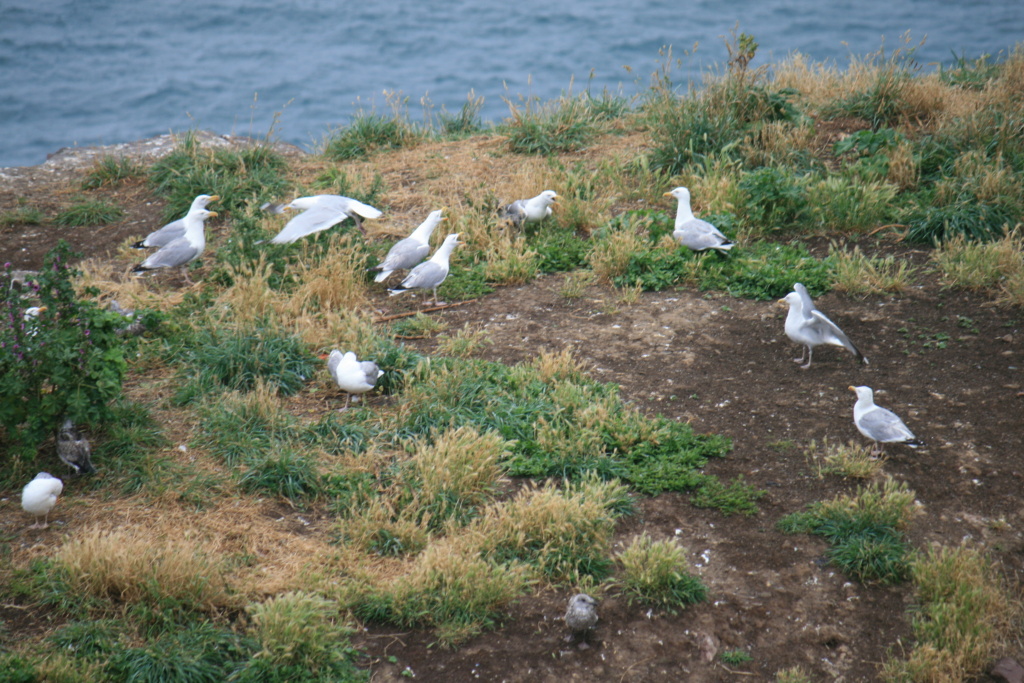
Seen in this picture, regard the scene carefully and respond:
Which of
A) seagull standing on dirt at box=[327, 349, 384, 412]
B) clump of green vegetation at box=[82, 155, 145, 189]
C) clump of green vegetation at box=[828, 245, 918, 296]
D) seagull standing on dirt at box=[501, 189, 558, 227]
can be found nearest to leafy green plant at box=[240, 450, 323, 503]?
seagull standing on dirt at box=[327, 349, 384, 412]

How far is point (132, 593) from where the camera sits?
12.5ft

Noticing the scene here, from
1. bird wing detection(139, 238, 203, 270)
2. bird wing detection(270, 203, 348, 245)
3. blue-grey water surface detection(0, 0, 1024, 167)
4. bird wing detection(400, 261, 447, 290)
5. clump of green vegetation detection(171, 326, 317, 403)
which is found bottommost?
blue-grey water surface detection(0, 0, 1024, 167)

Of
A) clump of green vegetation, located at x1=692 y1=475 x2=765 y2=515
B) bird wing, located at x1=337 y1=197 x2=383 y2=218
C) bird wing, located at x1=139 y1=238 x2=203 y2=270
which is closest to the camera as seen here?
clump of green vegetation, located at x1=692 y1=475 x2=765 y2=515

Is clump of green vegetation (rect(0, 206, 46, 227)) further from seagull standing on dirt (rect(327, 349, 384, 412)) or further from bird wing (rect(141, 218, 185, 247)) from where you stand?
seagull standing on dirt (rect(327, 349, 384, 412))

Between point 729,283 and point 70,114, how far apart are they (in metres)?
28.7

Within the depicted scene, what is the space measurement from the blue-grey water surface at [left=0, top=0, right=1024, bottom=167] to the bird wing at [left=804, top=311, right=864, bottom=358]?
72.7 feet

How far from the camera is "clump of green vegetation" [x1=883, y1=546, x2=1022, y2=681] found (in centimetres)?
346

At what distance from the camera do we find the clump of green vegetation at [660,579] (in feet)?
12.9

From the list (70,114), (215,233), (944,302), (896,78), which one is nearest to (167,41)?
(70,114)

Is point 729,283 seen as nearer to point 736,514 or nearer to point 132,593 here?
point 736,514

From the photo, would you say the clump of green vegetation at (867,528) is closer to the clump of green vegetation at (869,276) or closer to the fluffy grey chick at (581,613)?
the fluffy grey chick at (581,613)

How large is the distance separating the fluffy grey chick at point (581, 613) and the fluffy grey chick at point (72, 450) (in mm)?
2952

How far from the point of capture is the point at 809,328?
5.71 m

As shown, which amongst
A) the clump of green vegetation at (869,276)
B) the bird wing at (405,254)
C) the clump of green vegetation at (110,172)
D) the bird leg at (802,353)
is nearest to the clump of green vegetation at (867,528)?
the bird leg at (802,353)
